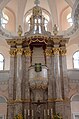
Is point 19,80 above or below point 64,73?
below

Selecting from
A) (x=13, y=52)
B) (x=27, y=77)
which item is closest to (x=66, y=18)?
(x=13, y=52)

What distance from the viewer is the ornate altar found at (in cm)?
1830

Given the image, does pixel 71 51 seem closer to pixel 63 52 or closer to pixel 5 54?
pixel 63 52

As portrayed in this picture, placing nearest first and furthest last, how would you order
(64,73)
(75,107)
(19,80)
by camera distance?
(19,80), (64,73), (75,107)

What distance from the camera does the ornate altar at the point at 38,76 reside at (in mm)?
18297

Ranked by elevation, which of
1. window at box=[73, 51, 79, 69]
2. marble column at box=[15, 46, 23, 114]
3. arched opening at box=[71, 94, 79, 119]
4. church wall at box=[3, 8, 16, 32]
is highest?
church wall at box=[3, 8, 16, 32]

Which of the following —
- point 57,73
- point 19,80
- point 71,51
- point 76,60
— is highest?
point 71,51

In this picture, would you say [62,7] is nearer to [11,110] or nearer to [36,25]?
[36,25]

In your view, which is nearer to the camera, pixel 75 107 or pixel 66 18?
pixel 75 107

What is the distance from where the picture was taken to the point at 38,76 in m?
18.2

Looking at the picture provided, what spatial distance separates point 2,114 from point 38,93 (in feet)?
14.6

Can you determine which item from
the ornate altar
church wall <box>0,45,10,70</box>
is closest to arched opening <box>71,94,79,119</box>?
the ornate altar

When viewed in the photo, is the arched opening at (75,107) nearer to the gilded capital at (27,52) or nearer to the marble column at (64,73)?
the marble column at (64,73)

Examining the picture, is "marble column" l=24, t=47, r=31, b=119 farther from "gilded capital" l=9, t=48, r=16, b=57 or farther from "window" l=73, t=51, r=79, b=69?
"window" l=73, t=51, r=79, b=69
